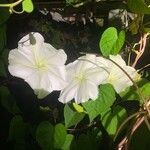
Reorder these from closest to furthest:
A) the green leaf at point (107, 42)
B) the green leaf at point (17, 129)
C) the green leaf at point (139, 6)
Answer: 1. the green leaf at point (139, 6)
2. the green leaf at point (107, 42)
3. the green leaf at point (17, 129)

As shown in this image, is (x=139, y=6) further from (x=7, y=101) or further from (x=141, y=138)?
(x=7, y=101)

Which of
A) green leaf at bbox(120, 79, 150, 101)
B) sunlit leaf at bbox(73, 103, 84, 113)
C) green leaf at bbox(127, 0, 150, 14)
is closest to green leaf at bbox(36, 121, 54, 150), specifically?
sunlit leaf at bbox(73, 103, 84, 113)

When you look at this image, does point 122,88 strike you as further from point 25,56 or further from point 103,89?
point 25,56

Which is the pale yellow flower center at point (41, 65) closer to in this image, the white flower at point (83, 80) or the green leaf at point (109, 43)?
the white flower at point (83, 80)

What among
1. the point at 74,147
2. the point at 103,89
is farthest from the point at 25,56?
the point at 74,147

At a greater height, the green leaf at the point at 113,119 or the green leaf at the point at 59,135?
the green leaf at the point at 113,119

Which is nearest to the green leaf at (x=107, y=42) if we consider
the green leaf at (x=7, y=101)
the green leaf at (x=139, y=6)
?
the green leaf at (x=139, y=6)

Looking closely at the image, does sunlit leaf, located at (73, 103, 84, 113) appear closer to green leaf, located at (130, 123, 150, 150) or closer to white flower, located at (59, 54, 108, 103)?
white flower, located at (59, 54, 108, 103)
